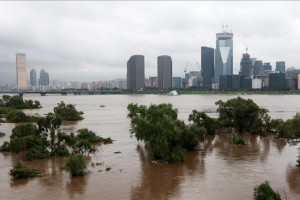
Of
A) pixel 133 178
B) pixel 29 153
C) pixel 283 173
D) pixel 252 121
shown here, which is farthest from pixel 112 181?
pixel 252 121

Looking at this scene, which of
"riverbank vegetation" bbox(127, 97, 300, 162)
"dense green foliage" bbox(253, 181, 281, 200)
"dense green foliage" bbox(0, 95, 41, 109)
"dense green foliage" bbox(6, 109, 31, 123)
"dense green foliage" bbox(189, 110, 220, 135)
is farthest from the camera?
"dense green foliage" bbox(0, 95, 41, 109)

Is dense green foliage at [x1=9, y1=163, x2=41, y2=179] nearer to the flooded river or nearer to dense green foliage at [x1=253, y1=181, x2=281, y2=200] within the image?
the flooded river

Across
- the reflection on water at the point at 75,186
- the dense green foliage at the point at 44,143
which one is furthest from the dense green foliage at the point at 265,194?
the dense green foliage at the point at 44,143

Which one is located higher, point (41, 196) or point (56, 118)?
point (56, 118)

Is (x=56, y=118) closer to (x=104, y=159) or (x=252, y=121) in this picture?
(x=104, y=159)

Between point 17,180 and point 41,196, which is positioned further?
point 17,180

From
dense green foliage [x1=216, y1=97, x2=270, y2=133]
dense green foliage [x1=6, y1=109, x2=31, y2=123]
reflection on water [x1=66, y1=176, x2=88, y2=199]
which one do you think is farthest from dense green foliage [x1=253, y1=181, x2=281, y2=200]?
dense green foliage [x1=6, y1=109, x2=31, y2=123]

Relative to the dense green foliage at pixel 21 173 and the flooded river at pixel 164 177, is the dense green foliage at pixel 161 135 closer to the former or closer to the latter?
the flooded river at pixel 164 177
